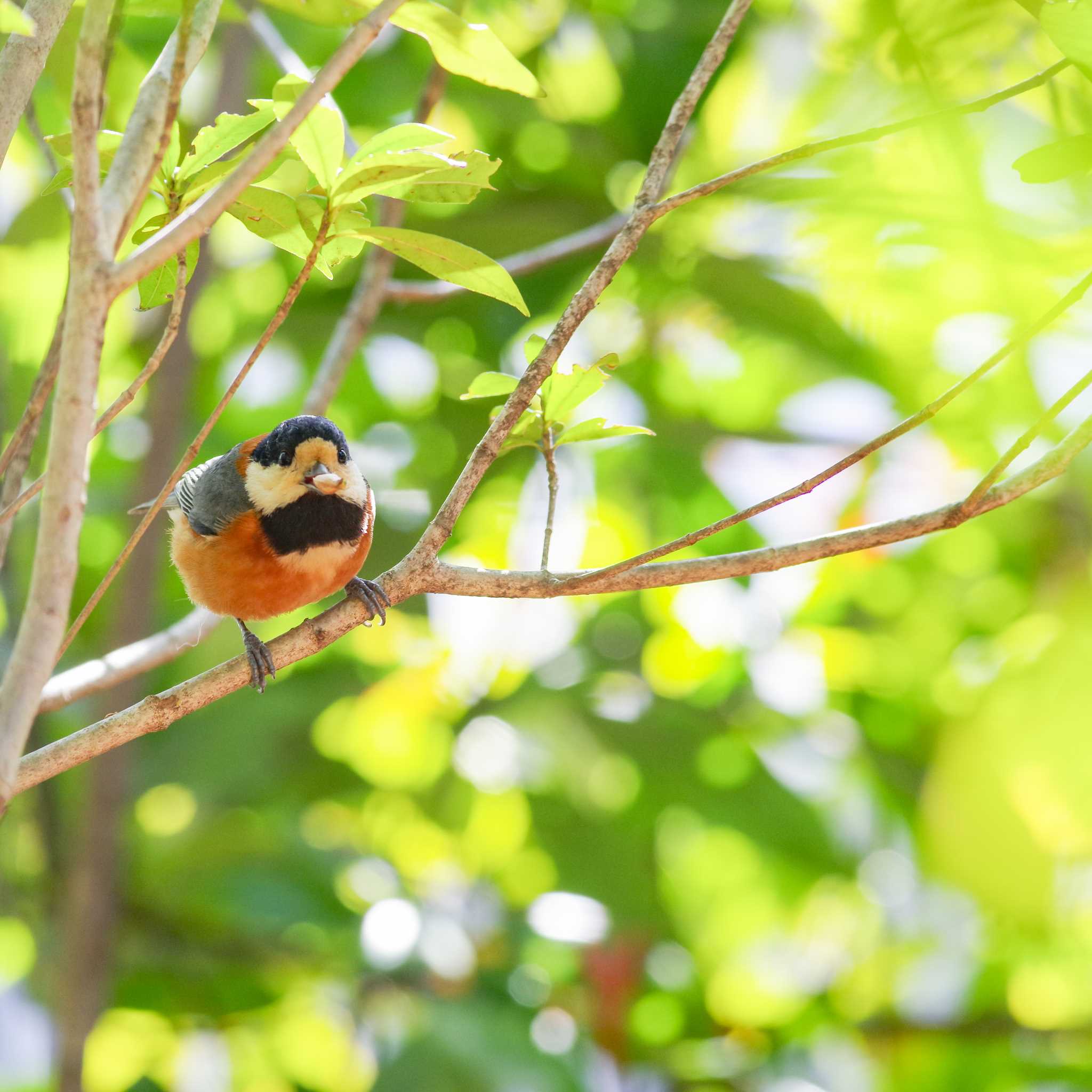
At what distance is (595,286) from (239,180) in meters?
0.42

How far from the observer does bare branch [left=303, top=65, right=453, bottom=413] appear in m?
1.96

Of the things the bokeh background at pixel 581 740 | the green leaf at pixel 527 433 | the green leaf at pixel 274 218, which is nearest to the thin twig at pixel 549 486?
the green leaf at pixel 527 433

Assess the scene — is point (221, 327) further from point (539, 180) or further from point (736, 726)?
point (736, 726)

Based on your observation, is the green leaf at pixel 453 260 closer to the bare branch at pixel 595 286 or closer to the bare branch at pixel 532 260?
the bare branch at pixel 595 286

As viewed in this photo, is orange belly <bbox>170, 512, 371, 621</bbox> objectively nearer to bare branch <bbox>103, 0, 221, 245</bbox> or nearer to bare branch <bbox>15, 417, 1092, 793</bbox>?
bare branch <bbox>15, 417, 1092, 793</bbox>

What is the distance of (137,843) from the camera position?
107 inches

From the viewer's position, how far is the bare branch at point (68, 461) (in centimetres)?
70

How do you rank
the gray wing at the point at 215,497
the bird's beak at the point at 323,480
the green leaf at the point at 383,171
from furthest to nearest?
1. the gray wing at the point at 215,497
2. the bird's beak at the point at 323,480
3. the green leaf at the point at 383,171

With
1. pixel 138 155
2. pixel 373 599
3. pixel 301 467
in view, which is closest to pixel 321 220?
pixel 138 155

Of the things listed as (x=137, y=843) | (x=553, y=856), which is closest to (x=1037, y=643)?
(x=553, y=856)

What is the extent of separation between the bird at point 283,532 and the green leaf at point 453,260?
0.72 m

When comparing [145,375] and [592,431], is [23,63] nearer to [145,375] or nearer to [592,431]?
[145,375]

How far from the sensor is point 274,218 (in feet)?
3.62

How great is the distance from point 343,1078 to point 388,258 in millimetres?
1968
